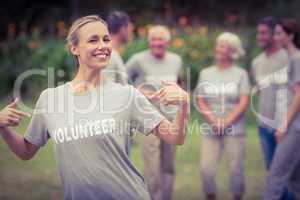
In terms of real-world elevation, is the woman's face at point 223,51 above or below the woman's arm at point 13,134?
above

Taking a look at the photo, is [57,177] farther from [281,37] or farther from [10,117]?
[10,117]

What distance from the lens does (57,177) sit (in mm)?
8844

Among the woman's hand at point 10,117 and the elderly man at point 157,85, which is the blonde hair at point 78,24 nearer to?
the woman's hand at point 10,117

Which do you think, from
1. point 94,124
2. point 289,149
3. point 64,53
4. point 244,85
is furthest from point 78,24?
point 64,53

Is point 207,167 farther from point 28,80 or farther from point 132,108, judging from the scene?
point 28,80

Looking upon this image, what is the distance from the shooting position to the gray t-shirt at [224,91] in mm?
7121

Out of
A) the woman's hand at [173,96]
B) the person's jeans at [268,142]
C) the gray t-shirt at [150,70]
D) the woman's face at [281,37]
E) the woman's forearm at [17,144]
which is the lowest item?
the person's jeans at [268,142]

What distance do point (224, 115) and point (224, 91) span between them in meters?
0.27

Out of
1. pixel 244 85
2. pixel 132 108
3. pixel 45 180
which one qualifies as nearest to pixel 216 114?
pixel 244 85

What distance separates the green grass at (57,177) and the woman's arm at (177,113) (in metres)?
3.91

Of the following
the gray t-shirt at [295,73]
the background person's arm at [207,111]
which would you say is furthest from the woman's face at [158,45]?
the gray t-shirt at [295,73]

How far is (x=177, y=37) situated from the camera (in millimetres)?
15648

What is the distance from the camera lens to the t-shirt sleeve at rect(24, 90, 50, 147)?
3.62m

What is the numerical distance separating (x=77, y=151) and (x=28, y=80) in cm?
1343
